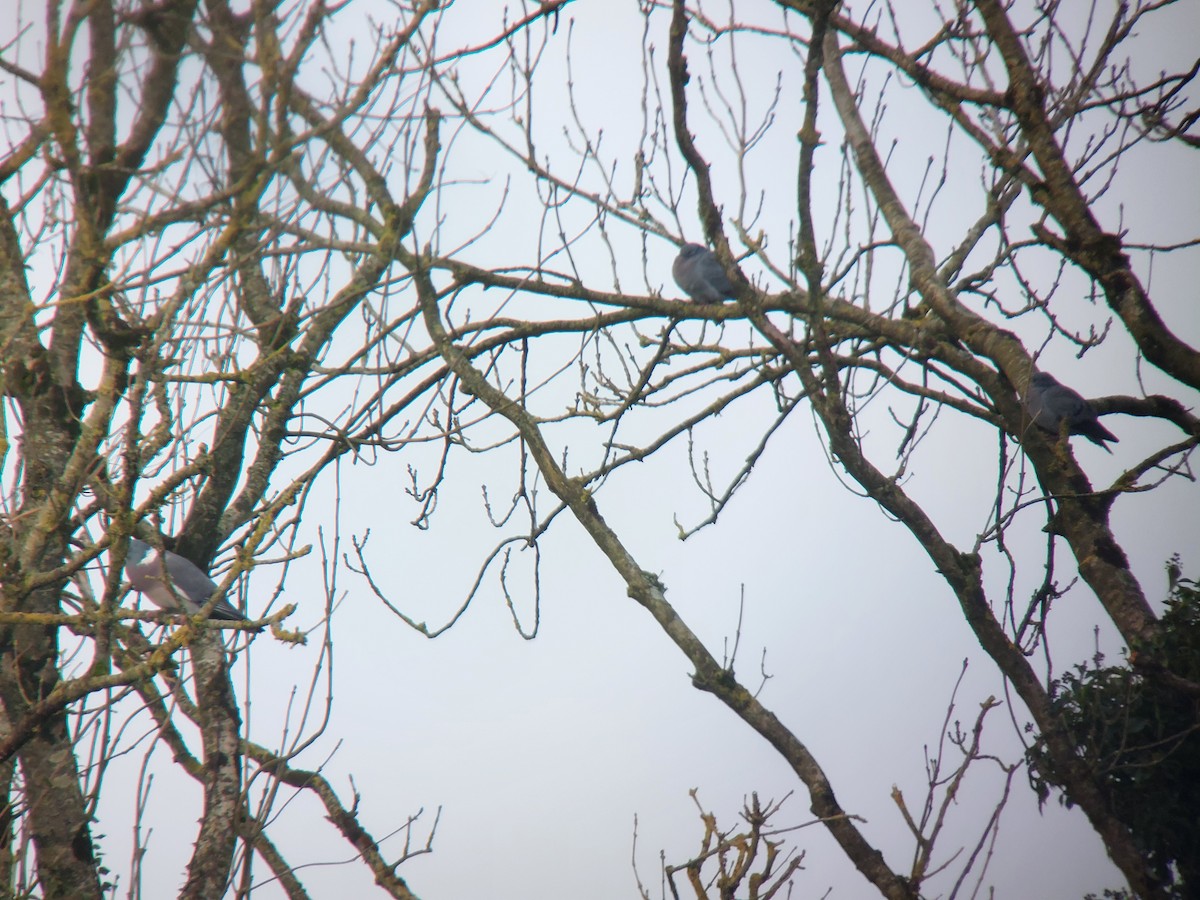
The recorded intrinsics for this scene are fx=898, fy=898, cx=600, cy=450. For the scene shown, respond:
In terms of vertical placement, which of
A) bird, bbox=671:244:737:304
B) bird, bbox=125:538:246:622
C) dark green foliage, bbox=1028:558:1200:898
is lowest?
dark green foliage, bbox=1028:558:1200:898

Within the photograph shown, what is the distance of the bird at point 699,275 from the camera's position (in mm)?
4723

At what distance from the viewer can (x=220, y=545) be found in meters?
3.76

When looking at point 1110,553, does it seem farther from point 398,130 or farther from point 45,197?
point 45,197

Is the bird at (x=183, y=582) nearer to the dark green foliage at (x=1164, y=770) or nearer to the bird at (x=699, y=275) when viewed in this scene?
the bird at (x=699, y=275)

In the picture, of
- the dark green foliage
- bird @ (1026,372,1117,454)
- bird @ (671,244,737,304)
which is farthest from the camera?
bird @ (671,244,737,304)

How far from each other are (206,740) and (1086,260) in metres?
3.33

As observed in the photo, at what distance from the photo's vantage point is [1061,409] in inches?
175

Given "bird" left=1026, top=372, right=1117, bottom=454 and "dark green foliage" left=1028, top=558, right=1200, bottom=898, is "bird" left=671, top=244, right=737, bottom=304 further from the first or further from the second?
"dark green foliage" left=1028, top=558, right=1200, bottom=898

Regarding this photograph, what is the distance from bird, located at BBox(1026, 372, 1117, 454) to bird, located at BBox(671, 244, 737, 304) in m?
1.64

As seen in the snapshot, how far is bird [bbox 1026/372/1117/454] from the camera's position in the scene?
14.4 ft

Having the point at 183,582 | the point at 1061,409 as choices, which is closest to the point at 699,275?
the point at 1061,409

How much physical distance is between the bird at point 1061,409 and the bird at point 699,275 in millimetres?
1639

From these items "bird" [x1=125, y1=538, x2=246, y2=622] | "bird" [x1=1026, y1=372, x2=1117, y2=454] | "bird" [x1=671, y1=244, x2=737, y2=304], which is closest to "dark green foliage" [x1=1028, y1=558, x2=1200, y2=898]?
"bird" [x1=1026, y1=372, x2=1117, y2=454]

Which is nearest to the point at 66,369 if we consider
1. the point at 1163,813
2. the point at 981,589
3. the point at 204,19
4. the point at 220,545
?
the point at 220,545
